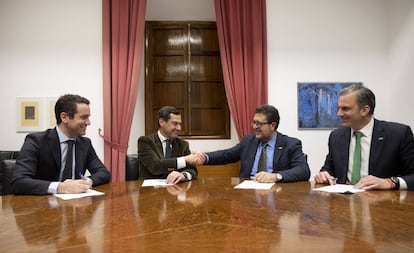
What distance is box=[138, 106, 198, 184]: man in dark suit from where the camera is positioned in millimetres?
3039

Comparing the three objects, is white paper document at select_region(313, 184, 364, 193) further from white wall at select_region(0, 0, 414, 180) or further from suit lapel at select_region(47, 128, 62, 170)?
white wall at select_region(0, 0, 414, 180)

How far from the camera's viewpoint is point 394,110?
5.16 meters

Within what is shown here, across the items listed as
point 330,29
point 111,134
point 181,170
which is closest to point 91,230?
point 181,170

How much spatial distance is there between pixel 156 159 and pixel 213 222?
165 centimetres

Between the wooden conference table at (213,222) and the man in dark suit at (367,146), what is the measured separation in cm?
40

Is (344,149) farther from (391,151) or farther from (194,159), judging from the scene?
(194,159)

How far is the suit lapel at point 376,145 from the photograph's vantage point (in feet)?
8.31

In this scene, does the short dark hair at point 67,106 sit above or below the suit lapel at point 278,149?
above

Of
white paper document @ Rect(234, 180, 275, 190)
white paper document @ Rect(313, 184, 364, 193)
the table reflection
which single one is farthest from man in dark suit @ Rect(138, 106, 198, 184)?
white paper document @ Rect(313, 184, 364, 193)

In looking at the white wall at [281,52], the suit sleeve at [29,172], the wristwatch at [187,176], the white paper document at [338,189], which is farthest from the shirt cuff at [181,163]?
the white wall at [281,52]

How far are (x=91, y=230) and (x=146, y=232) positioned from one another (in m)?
0.23

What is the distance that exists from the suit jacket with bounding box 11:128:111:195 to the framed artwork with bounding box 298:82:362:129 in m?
3.34

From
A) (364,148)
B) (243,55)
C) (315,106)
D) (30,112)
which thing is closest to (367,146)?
(364,148)

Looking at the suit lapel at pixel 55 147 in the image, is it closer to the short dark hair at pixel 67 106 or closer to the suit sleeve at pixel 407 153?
the short dark hair at pixel 67 106
